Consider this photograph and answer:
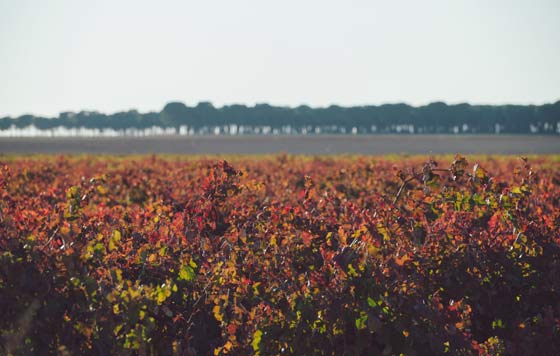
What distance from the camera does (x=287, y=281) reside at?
14.2ft

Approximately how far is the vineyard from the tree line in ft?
438

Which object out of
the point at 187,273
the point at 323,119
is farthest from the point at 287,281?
the point at 323,119

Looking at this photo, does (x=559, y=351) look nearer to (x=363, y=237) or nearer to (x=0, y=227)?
(x=363, y=237)

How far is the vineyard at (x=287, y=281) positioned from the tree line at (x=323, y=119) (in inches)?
5251

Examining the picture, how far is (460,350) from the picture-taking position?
13.5 feet

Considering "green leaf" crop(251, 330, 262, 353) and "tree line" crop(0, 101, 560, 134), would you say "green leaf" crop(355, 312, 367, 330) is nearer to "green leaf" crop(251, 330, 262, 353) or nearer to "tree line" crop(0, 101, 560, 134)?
"green leaf" crop(251, 330, 262, 353)

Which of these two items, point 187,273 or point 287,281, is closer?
point 287,281

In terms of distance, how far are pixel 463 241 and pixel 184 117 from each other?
144m

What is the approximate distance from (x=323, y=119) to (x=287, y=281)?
14205 cm

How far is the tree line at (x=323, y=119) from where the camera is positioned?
13625 centimetres

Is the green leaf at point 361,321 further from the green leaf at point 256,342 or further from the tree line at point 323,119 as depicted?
the tree line at point 323,119

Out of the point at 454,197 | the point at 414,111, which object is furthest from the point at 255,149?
the point at 414,111

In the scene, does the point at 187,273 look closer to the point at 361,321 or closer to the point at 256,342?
the point at 256,342

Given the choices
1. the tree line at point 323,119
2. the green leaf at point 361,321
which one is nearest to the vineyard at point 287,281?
the green leaf at point 361,321
